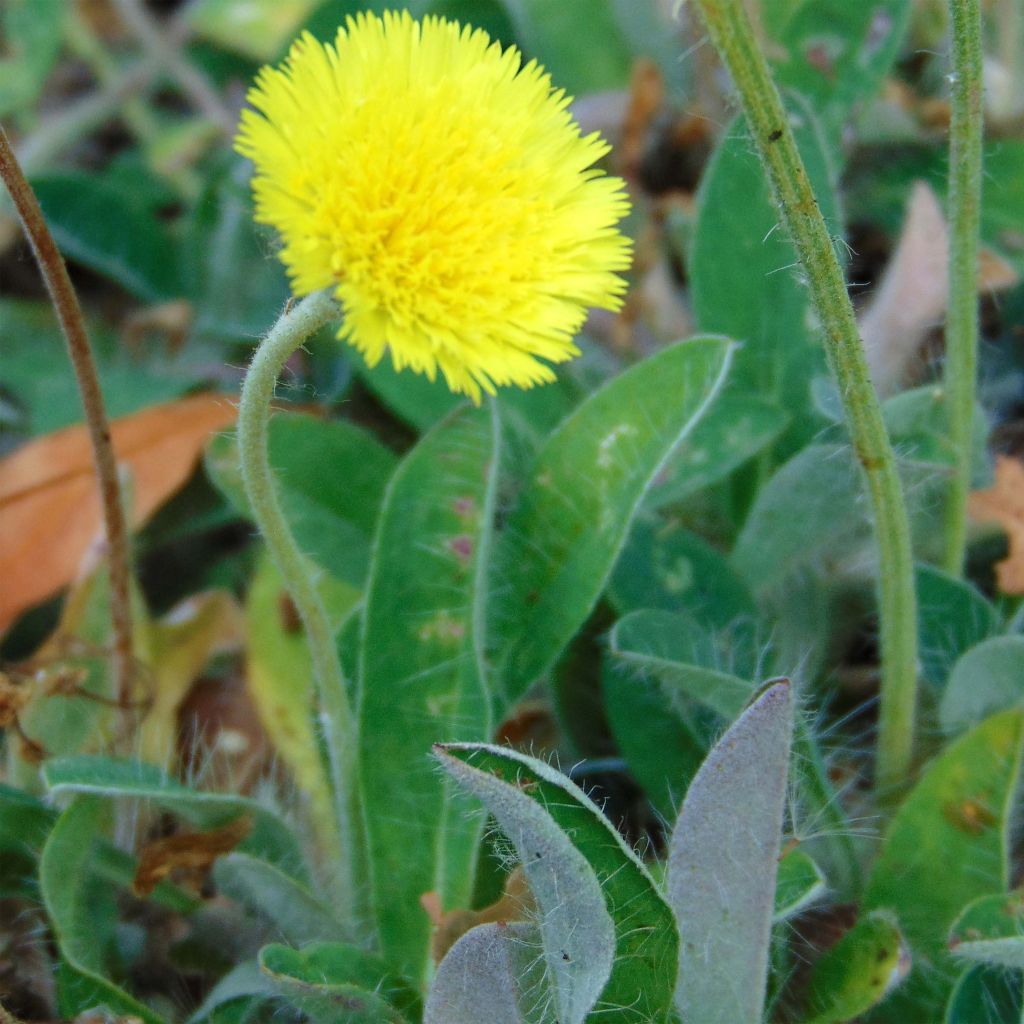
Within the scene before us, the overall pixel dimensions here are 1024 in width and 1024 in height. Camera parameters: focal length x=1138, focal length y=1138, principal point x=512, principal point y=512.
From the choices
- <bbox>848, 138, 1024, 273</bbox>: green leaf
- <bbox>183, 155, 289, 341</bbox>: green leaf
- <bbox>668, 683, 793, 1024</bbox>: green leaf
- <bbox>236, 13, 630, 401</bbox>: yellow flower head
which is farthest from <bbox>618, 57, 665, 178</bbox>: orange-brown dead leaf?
<bbox>668, 683, 793, 1024</bbox>: green leaf

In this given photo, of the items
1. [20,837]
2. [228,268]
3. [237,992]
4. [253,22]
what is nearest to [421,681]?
[237,992]

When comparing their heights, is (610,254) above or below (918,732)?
above

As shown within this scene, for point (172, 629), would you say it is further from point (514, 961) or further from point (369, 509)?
point (514, 961)

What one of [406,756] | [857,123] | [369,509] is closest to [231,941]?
[406,756]

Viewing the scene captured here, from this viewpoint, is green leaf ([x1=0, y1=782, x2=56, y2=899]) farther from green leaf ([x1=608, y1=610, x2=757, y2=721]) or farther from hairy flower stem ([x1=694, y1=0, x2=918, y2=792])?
hairy flower stem ([x1=694, y1=0, x2=918, y2=792])

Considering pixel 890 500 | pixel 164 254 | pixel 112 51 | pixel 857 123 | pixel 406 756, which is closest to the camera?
pixel 890 500

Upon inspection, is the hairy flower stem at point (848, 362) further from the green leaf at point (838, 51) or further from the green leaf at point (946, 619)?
the green leaf at point (838, 51)
